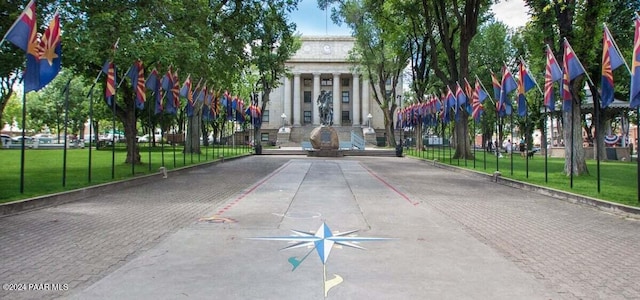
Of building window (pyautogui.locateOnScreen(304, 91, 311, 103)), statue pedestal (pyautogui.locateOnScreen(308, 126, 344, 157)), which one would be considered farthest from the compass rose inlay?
building window (pyautogui.locateOnScreen(304, 91, 311, 103))

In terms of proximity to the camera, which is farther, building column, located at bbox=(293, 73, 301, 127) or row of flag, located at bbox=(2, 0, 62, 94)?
building column, located at bbox=(293, 73, 301, 127)

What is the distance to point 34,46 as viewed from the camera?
11.6 metres

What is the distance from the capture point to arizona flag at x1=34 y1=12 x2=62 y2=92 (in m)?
11.9

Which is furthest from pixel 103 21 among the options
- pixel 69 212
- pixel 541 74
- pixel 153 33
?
pixel 541 74

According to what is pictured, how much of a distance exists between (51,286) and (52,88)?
6785 centimetres

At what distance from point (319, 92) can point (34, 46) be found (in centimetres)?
7094

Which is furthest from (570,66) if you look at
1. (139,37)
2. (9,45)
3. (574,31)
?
(9,45)

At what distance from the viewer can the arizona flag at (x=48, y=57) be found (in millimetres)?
11936

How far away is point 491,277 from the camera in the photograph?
5660 mm

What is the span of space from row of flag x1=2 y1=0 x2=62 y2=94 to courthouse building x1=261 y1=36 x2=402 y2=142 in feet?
218

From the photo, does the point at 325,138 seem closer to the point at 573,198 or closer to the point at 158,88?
the point at 158,88

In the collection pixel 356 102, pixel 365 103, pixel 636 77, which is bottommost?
pixel 636 77

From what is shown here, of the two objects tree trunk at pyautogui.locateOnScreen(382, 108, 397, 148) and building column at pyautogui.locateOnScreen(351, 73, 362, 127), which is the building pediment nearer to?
building column at pyautogui.locateOnScreen(351, 73, 362, 127)

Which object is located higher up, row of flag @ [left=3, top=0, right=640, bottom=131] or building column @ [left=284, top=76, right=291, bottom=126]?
building column @ [left=284, top=76, right=291, bottom=126]
